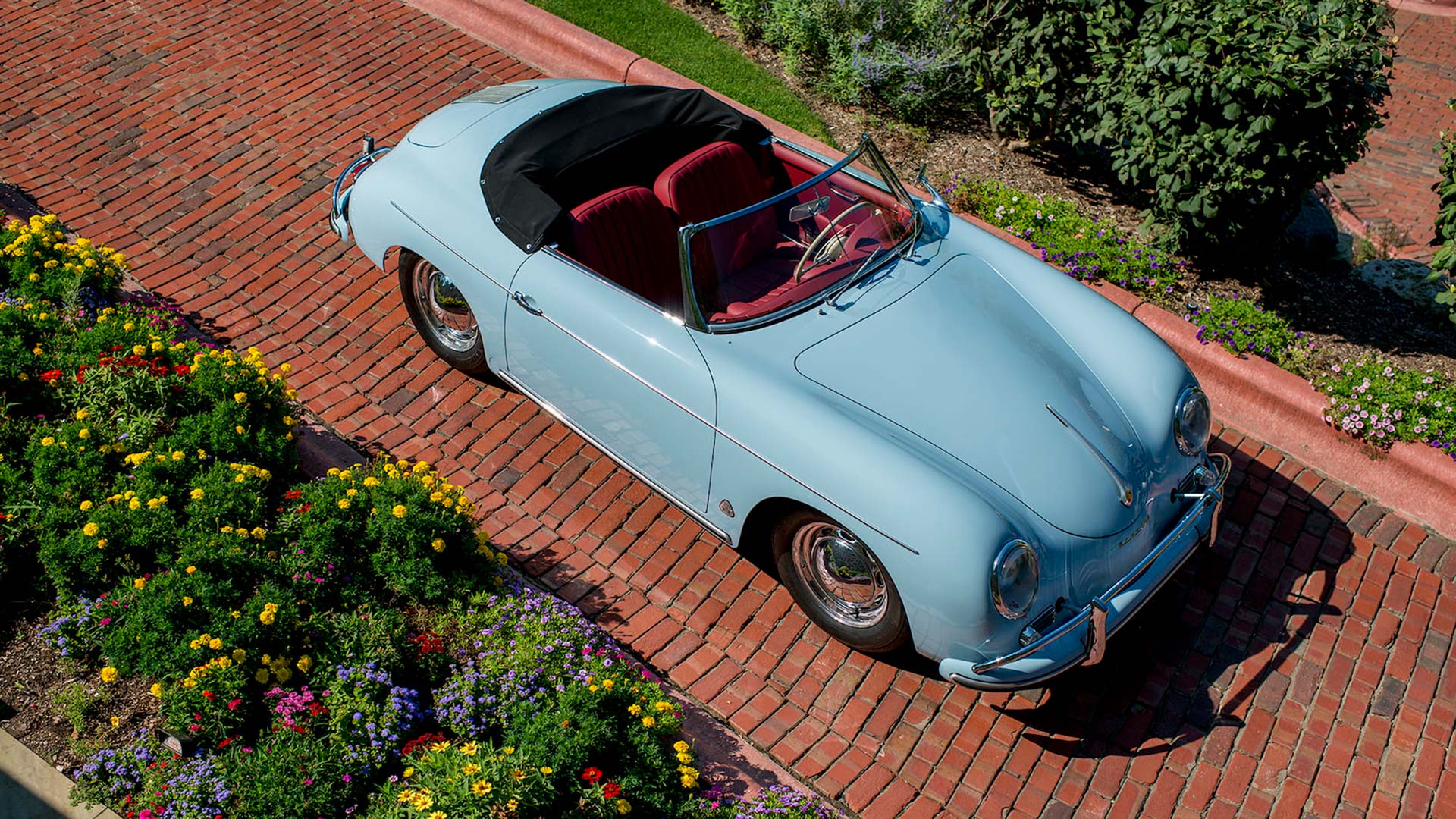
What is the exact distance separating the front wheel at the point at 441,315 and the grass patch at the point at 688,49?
2977 millimetres

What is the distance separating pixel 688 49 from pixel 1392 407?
209 inches

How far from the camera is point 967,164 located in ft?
24.7

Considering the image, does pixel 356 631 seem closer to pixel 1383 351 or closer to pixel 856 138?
pixel 856 138

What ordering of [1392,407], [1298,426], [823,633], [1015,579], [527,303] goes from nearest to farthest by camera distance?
[1015,579] → [823,633] → [527,303] → [1392,407] → [1298,426]

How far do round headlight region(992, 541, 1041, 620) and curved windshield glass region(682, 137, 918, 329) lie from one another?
4.68ft

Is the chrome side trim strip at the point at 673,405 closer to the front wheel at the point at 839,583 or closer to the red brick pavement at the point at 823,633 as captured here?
the front wheel at the point at 839,583

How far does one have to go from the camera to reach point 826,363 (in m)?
4.51

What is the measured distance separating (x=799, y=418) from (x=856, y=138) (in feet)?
13.1

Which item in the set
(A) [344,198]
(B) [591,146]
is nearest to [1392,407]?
(B) [591,146]

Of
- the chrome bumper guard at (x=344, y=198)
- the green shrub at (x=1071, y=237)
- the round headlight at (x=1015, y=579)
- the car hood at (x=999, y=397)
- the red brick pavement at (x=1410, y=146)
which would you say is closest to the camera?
the round headlight at (x=1015, y=579)

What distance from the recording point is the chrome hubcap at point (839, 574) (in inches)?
171

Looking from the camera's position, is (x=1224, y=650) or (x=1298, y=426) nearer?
(x=1224, y=650)

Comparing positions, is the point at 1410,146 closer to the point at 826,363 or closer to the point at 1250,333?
the point at 1250,333

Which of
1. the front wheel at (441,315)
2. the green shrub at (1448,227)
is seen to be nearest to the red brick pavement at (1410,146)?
the green shrub at (1448,227)
